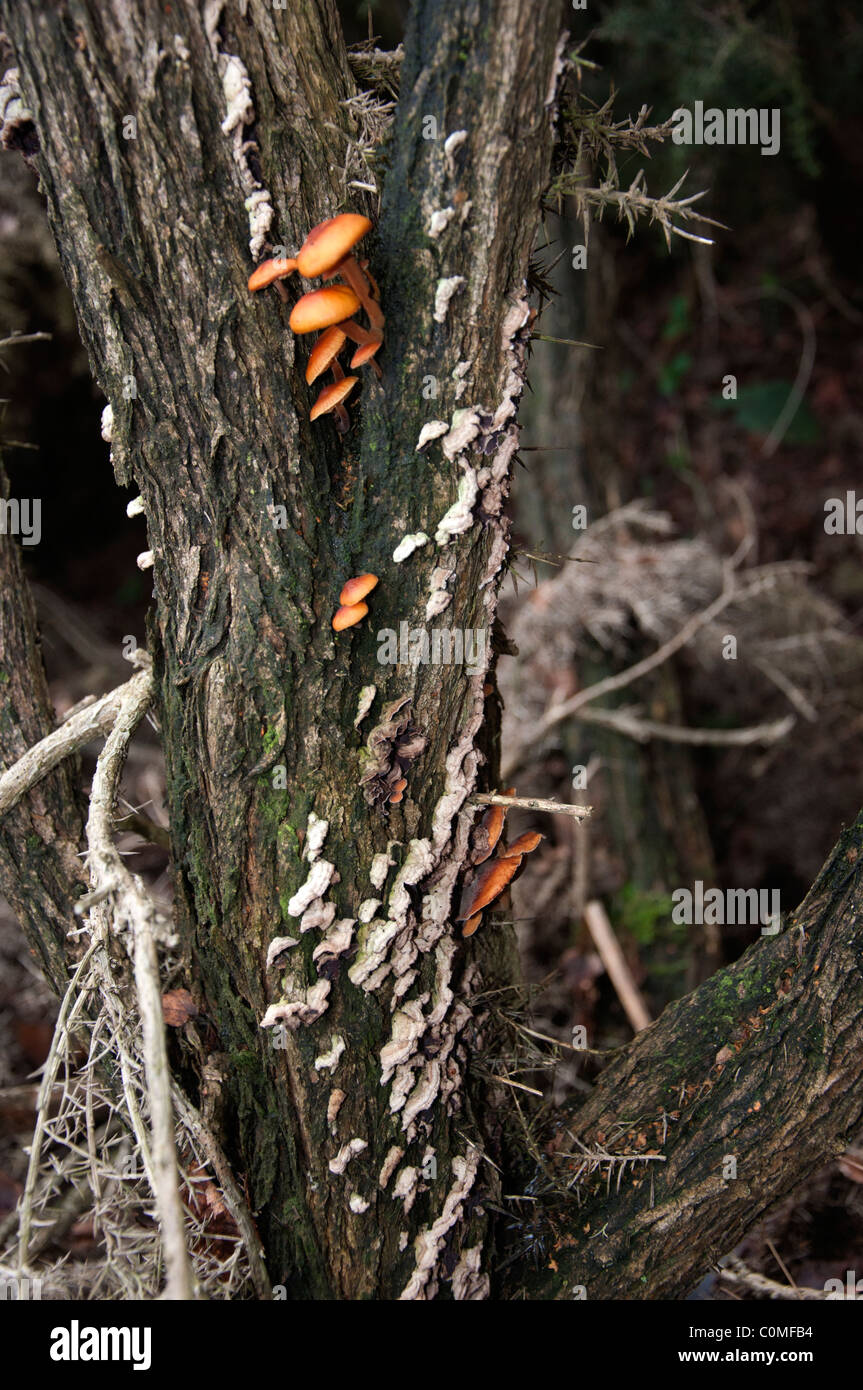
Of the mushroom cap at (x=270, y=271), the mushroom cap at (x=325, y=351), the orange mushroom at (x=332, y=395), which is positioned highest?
the mushroom cap at (x=270, y=271)

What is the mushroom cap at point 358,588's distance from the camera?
164 centimetres

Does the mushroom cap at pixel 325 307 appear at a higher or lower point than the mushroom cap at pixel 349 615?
higher

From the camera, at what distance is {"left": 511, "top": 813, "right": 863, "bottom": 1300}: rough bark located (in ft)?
5.72

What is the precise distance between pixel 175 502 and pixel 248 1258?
1646 mm

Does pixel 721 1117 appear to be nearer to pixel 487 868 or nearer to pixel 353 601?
pixel 487 868

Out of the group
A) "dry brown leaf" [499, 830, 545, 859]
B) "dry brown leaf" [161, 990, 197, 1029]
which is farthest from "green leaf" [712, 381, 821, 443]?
"dry brown leaf" [161, 990, 197, 1029]

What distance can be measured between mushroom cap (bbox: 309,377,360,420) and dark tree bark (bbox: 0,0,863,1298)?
0.04 m

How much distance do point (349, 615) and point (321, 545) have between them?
17cm

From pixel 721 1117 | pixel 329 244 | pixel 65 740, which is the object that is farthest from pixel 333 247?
pixel 721 1117

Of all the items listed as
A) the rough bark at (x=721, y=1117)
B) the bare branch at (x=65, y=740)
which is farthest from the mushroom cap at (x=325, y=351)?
the rough bark at (x=721, y=1117)

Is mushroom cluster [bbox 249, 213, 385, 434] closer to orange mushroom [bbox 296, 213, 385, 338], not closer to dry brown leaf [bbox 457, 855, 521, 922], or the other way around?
orange mushroom [bbox 296, 213, 385, 338]

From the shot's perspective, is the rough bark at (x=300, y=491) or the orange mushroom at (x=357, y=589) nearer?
the rough bark at (x=300, y=491)

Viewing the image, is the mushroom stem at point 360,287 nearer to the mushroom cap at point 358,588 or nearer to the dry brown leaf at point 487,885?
the mushroom cap at point 358,588

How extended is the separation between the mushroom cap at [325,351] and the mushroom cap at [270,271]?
128 mm
